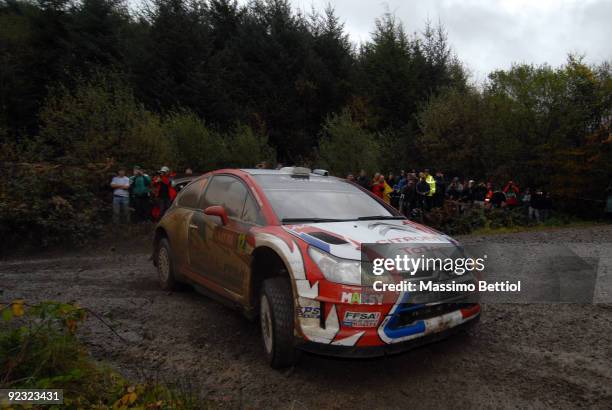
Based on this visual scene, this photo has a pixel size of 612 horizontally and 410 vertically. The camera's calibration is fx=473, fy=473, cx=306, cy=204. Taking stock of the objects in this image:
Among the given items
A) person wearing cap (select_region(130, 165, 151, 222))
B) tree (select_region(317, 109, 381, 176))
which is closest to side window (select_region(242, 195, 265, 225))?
person wearing cap (select_region(130, 165, 151, 222))

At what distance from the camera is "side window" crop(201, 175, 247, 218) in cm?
516

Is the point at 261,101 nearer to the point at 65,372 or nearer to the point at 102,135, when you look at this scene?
the point at 102,135

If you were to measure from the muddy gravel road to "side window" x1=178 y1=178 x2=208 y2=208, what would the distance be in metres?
1.27

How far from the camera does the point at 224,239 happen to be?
504 centimetres

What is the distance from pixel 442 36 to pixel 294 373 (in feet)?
124

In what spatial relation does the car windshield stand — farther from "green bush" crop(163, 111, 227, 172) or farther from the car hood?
"green bush" crop(163, 111, 227, 172)

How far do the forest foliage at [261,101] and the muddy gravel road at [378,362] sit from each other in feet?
26.3

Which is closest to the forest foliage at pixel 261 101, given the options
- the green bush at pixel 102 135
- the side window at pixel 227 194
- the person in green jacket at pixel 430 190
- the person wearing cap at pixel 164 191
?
the green bush at pixel 102 135

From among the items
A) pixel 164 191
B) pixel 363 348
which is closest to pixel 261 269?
pixel 363 348

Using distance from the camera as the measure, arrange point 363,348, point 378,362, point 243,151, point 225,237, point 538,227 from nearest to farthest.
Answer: point 363,348 < point 378,362 < point 225,237 < point 538,227 < point 243,151

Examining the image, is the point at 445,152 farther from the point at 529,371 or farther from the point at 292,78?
the point at 529,371

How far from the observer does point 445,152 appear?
26.5m

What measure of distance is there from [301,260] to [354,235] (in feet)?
1.86

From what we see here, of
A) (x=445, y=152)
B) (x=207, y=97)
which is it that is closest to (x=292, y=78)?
(x=207, y=97)
